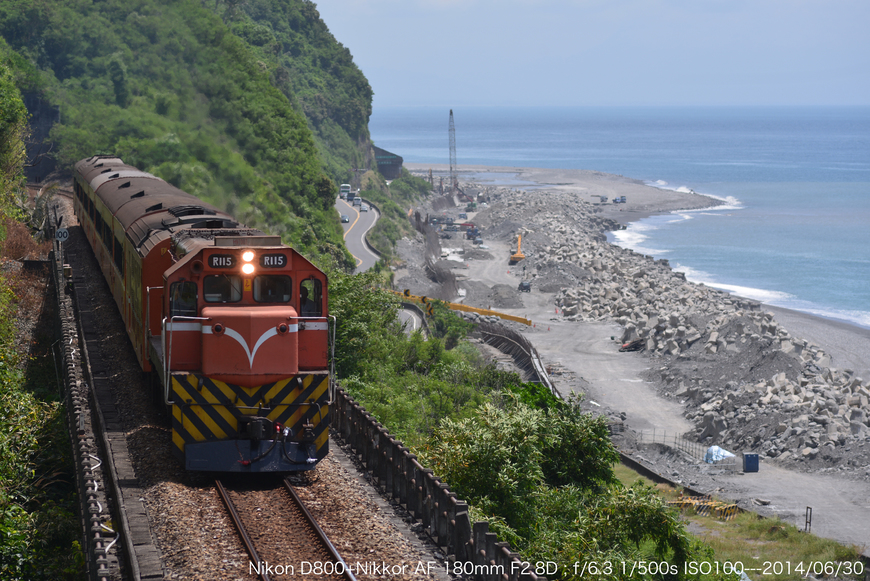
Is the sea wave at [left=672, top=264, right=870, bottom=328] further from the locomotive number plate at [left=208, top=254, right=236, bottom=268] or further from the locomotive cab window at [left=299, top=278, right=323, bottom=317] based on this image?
the locomotive number plate at [left=208, top=254, right=236, bottom=268]

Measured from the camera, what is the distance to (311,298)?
1596cm

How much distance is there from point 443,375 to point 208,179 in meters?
30.8

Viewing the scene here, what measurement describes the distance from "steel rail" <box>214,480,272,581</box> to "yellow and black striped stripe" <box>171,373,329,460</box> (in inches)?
39.5

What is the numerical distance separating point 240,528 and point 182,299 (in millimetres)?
4582

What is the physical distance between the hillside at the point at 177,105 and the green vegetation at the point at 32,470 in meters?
31.5

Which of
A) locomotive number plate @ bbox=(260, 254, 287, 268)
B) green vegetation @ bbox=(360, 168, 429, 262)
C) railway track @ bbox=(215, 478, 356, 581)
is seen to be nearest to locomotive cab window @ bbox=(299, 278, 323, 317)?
locomotive number plate @ bbox=(260, 254, 287, 268)

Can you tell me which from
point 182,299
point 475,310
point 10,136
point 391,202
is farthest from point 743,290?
point 182,299

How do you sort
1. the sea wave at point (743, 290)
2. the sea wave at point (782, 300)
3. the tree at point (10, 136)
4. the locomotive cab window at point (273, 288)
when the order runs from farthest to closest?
the sea wave at point (743, 290) < the sea wave at point (782, 300) < the tree at point (10, 136) < the locomotive cab window at point (273, 288)

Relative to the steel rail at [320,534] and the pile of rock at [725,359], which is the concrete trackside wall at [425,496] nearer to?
the steel rail at [320,534]

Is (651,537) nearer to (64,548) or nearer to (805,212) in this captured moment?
(64,548)

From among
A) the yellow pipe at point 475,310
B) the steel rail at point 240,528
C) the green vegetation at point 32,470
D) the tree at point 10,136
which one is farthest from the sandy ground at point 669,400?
the tree at point 10,136

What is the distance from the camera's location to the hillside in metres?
63.2

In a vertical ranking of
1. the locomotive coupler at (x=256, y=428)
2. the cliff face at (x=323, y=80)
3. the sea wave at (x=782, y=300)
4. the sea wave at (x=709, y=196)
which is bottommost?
the sea wave at (x=782, y=300)

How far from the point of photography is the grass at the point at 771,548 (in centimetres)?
2788
